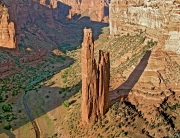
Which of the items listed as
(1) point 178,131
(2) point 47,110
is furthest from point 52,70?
(1) point 178,131

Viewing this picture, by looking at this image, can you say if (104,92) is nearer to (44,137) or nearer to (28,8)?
(44,137)

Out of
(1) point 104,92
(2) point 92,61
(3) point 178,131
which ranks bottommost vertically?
(3) point 178,131

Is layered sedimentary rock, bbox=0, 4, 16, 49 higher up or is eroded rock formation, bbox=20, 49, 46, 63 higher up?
layered sedimentary rock, bbox=0, 4, 16, 49

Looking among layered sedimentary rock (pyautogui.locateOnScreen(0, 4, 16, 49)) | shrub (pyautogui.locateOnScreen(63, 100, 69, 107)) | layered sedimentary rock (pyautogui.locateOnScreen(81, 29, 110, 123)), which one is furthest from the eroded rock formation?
layered sedimentary rock (pyautogui.locateOnScreen(81, 29, 110, 123))

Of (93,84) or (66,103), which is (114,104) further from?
(66,103)

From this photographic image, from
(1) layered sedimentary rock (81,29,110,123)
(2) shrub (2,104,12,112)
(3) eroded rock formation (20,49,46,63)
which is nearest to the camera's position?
(1) layered sedimentary rock (81,29,110,123)

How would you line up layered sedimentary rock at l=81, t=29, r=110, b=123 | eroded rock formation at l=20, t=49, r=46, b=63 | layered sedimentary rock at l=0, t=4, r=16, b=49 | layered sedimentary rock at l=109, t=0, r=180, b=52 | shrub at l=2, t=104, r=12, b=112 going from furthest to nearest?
eroded rock formation at l=20, t=49, r=46, b=63, layered sedimentary rock at l=0, t=4, r=16, b=49, shrub at l=2, t=104, r=12, b=112, layered sedimentary rock at l=109, t=0, r=180, b=52, layered sedimentary rock at l=81, t=29, r=110, b=123

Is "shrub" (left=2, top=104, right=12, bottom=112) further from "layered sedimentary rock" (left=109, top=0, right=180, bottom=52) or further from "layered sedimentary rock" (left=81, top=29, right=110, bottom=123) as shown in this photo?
"layered sedimentary rock" (left=109, top=0, right=180, bottom=52)
